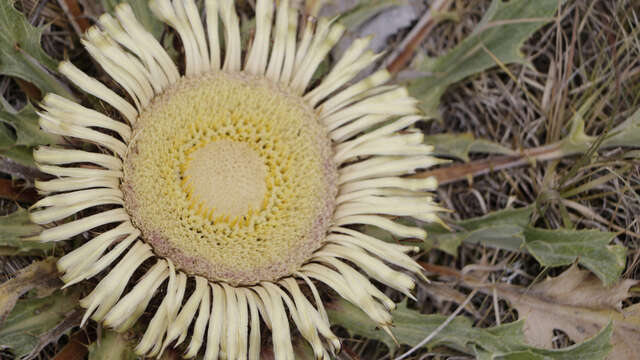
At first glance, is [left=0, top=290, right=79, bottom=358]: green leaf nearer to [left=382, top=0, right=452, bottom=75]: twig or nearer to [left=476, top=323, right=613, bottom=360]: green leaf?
[left=476, top=323, right=613, bottom=360]: green leaf

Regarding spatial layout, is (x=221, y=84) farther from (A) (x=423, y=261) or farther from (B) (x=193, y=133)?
(A) (x=423, y=261)

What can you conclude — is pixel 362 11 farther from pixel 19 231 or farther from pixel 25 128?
pixel 19 231

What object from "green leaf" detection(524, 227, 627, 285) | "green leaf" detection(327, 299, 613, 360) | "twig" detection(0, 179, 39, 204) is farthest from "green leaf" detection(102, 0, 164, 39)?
"green leaf" detection(524, 227, 627, 285)

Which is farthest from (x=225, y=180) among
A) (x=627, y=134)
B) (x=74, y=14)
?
(x=627, y=134)

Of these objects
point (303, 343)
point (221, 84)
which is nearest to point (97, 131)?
point (221, 84)

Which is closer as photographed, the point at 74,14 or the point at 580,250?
the point at 74,14

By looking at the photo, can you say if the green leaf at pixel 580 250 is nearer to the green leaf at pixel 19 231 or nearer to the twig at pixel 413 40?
the twig at pixel 413 40

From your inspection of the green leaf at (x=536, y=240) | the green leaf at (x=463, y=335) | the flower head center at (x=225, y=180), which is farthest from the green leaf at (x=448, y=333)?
the flower head center at (x=225, y=180)
